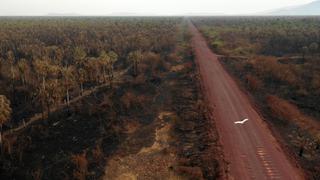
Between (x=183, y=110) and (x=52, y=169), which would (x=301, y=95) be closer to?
(x=183, y=110)

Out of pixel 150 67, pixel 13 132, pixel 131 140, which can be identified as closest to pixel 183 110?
pixel 131 140

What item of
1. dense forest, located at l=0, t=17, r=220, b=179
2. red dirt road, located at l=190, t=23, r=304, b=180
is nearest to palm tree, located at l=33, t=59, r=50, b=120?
dense forest, located at l=0, t=17, r=220, b=179

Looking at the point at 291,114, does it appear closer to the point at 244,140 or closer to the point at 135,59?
the point at 244,140

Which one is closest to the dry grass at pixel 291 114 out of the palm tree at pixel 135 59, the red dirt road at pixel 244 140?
the red dirt road at pixel 244 140

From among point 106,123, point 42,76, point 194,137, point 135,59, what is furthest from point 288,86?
point 42,76

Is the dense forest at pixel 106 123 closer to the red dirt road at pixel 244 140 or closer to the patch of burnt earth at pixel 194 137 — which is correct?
the patch of burnt earth at pixel 194 137

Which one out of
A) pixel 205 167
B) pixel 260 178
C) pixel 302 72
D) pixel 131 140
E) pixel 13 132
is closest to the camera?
pixel 260 178
